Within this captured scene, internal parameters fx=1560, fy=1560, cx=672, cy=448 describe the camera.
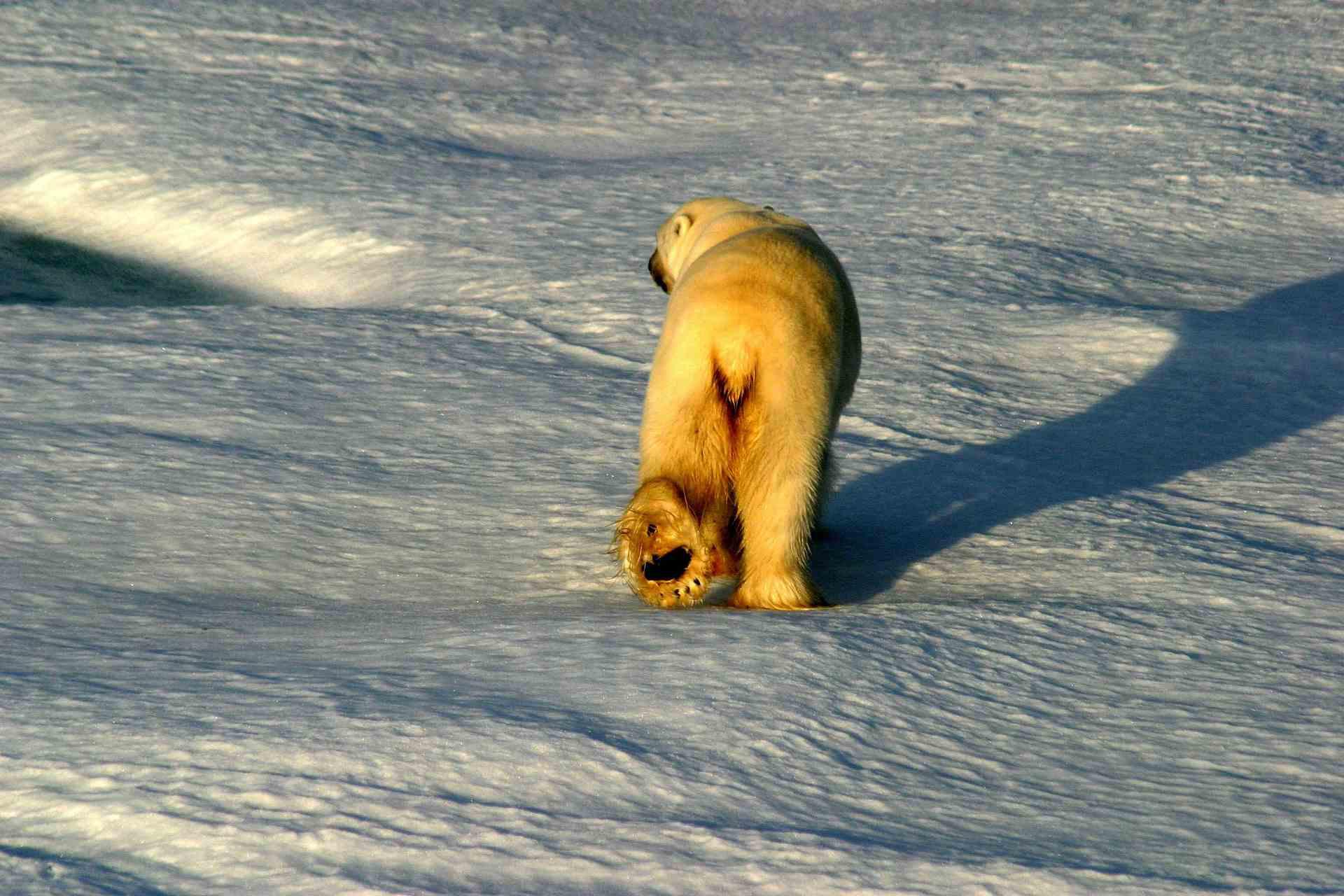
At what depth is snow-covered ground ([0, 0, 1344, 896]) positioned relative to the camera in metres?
2.33

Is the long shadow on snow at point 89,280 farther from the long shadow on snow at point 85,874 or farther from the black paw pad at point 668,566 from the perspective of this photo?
the long shadow on snow at point 85,874

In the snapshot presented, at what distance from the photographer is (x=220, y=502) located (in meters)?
4.03

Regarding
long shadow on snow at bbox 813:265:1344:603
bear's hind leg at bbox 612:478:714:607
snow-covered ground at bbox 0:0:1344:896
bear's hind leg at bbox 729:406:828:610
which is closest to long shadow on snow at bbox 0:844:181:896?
snow-covered ground at bbox 0:0:1344:896

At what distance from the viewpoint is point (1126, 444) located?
192 inches

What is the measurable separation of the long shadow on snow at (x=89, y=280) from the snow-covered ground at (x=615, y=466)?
0.04 m

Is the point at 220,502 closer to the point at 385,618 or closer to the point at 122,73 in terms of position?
the point at 385,618

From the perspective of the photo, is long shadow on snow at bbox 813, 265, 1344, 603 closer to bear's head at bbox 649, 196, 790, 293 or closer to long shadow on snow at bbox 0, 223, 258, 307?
bear's head at bbox 649, 196, 790, 293

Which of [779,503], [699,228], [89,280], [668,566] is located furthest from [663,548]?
[89,280]

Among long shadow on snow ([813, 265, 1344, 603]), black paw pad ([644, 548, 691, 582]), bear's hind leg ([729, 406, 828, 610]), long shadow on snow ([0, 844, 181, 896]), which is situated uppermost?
long shadow on snow ([813, 265, 1344, 603])

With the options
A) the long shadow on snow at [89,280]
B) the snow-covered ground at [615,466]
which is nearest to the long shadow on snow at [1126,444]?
the snow-covered ground at [615,466]

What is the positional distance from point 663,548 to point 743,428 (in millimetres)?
313

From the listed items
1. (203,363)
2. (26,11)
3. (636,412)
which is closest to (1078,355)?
(636,412)

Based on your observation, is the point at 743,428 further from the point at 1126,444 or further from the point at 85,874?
the point at 1126,444

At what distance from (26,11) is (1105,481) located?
26.1 feet
